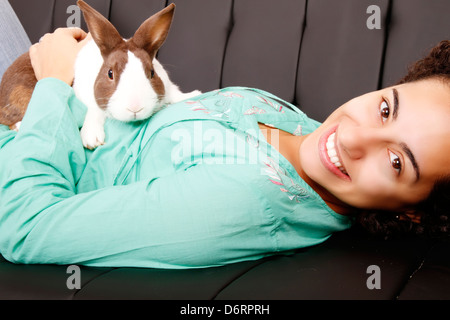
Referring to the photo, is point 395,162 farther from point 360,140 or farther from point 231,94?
point 231,94

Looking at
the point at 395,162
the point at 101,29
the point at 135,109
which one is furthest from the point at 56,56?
the point at 395,162

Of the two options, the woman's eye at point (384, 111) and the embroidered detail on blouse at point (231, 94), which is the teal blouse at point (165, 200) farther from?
the woman's eye at point (384, 111)

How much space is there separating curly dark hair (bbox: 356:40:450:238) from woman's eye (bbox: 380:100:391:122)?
0.43 ft

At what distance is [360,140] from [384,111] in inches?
3.5

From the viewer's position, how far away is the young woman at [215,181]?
75cm

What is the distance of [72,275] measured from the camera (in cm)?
74

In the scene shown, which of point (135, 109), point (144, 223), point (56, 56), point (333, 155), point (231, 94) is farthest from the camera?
point (56, 56)

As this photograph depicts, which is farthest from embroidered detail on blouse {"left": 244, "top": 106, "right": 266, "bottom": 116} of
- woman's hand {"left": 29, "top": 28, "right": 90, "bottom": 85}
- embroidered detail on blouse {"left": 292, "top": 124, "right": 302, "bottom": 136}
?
woman's hand {"left": 29, "top": 28, "right": 90, "bottom": 85}

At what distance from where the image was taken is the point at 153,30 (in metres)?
1.09

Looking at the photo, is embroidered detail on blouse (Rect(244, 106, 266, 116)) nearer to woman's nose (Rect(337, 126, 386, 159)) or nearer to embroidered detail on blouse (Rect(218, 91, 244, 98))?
embroidered detail on blouse (Rect(218, 91, 244, 98))

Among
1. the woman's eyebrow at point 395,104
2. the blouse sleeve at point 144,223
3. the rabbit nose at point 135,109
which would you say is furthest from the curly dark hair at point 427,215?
the rabbit nose at point 135,109
